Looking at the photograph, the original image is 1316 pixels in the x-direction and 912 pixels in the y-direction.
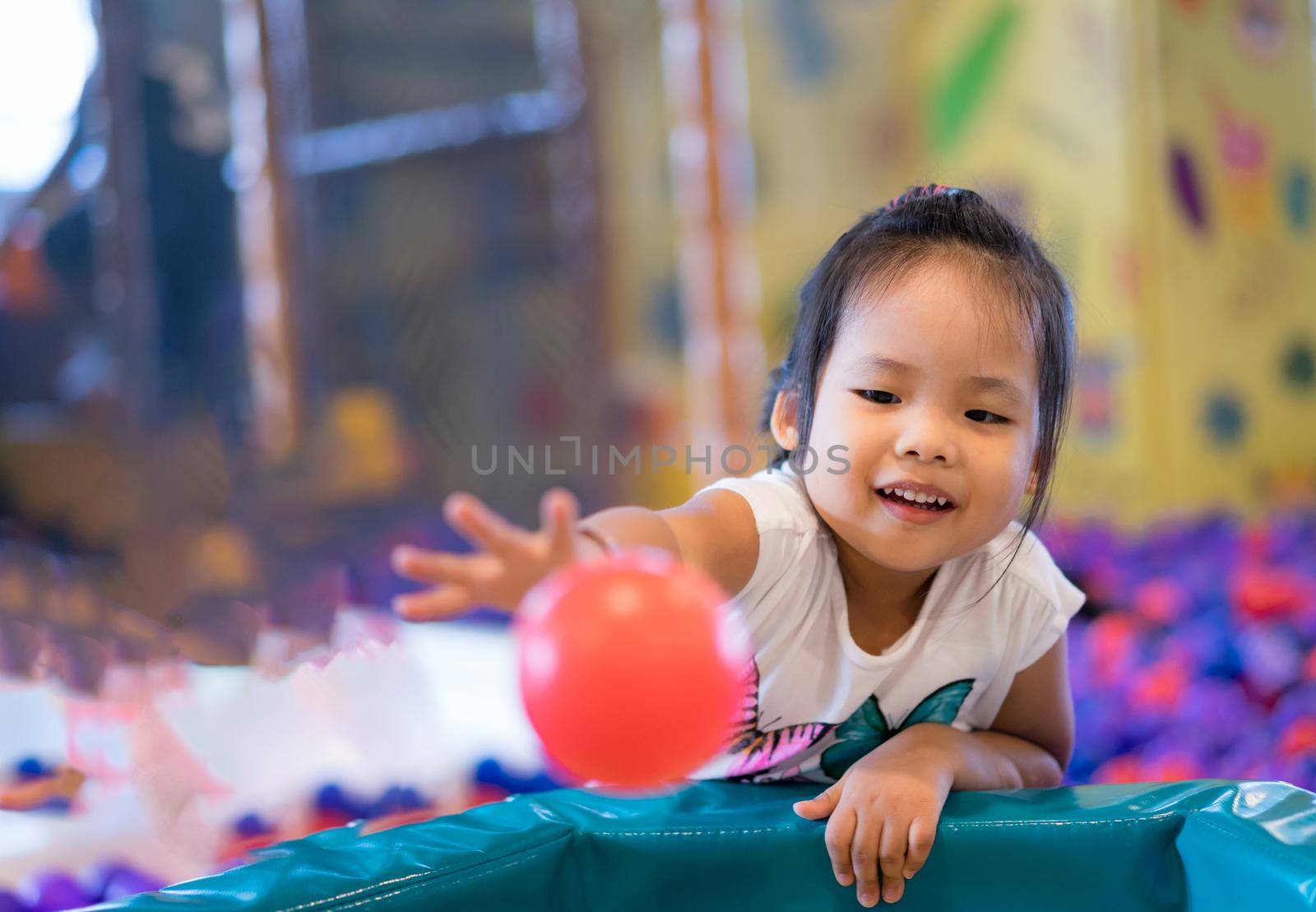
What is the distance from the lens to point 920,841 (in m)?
0.68


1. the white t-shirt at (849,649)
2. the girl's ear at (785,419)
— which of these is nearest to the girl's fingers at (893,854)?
the white t-shirt at (849,649)

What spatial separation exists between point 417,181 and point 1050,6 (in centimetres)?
145

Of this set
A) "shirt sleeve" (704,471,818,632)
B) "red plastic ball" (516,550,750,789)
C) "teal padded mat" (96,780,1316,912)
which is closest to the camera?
"red plastic ball" (516,550,750,789)

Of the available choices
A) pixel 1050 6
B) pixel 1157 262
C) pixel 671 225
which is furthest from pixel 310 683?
pixel 1050 6

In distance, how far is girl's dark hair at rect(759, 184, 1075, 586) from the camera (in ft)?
2.45

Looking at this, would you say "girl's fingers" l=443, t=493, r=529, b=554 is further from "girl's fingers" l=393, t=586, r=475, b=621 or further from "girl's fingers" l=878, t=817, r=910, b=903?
"girl's fingers" l=878, t=817, r=910, b=903

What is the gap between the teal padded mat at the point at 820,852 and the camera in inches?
26.4

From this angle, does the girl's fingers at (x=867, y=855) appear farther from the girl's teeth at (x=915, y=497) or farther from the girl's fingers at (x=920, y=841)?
the girl's teeth at (x=915, y=497)

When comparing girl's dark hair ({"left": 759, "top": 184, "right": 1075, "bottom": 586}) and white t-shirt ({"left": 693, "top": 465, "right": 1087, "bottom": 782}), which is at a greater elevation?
girl's dark hair ({"left": 759, "top": 184, "right": 1075, "bottom": 586})

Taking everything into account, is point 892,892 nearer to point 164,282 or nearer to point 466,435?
point 466,435

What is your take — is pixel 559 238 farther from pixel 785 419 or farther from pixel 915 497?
pixel 915 497

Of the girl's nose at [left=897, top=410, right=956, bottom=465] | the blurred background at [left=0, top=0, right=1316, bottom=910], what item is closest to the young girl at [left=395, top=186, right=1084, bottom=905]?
the girl's nose at [left=897, top=410, right=956, bottom=465]

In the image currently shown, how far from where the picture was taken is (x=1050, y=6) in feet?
8.86

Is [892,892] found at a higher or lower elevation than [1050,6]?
lower
